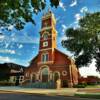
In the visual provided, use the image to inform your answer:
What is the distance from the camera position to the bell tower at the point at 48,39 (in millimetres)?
55656

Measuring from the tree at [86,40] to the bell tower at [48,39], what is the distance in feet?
56.6

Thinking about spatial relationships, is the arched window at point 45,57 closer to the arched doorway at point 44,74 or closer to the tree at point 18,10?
the arched doorway at point 44,74

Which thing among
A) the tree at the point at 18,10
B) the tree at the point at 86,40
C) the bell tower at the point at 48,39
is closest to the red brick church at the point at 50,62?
the bell tower at the point at 48,39

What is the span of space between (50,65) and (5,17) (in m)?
46.7

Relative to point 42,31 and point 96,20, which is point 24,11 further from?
point 42,31

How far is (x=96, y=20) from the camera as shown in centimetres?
3509

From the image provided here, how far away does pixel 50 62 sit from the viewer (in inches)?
2160

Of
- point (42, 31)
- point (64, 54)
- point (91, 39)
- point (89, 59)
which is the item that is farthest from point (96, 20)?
point (42, 31)

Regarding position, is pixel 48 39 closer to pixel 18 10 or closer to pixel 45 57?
pixel 45 57

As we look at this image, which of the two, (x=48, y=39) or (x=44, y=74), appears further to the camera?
(x=48, y=39)

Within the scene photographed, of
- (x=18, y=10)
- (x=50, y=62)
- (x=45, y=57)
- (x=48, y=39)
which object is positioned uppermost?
(x=48, y=39)

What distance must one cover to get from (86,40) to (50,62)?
70.1 feet

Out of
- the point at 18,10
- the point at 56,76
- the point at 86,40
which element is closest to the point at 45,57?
the point at 56,76

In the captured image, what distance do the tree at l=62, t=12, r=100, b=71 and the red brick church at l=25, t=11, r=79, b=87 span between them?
1427 centimetres
